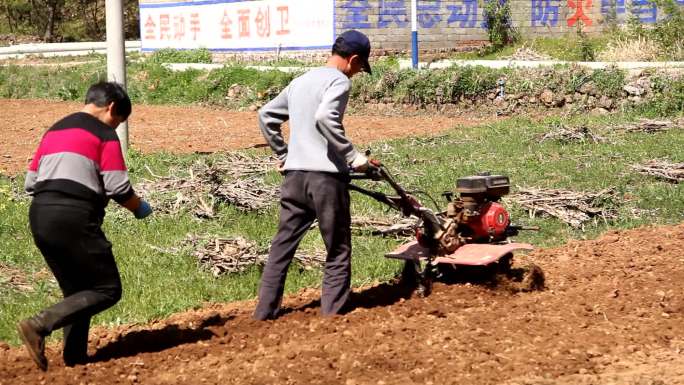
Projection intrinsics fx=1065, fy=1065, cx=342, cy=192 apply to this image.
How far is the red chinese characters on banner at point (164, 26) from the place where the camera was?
36.1 meters

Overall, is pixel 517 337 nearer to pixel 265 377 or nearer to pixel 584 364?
pixel 584 364

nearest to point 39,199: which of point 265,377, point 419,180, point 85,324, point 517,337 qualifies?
point 85,324

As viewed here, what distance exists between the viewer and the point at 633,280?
802 cm

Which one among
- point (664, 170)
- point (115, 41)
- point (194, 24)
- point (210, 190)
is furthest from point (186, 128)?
point (194, 24)

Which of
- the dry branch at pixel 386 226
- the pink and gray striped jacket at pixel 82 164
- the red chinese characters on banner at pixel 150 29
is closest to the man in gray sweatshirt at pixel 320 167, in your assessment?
A: the pink and gray striped jacket at pixel 82 164

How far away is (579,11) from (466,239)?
2386 cm

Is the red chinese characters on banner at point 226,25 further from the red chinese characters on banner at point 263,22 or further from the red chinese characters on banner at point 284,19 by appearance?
the red chinese characters on banner at point 284,19

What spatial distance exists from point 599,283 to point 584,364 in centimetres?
208

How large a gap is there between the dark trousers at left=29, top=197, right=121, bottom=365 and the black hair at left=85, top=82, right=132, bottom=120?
0.62 meters

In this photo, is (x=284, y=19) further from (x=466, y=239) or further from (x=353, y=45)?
(x=353, y=45)

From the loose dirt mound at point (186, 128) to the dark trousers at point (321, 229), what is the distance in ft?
28.2

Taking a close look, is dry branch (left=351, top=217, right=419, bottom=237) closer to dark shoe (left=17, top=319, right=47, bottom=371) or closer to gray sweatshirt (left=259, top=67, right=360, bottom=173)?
gray sweatshirt (left=259, top=67, right=360, bottom=173)

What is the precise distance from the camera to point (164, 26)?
36281mm

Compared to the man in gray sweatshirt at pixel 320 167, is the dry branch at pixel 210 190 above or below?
below
